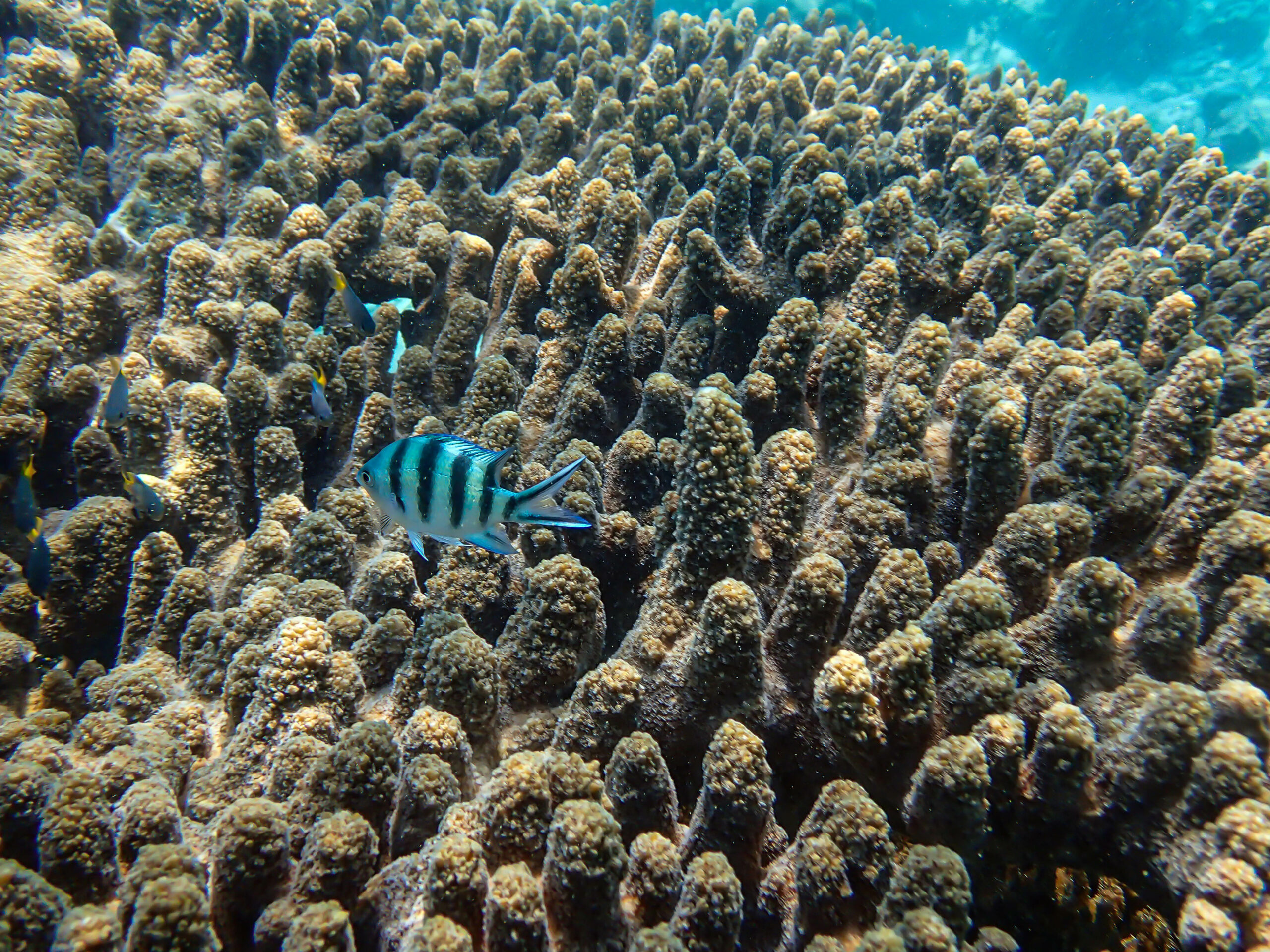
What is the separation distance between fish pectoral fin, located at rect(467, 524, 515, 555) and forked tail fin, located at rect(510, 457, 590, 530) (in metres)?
0.16

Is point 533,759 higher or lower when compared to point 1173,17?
lower

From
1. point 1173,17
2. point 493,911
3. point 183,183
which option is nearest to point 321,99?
point 183,183

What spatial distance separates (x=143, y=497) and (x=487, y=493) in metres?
2.36

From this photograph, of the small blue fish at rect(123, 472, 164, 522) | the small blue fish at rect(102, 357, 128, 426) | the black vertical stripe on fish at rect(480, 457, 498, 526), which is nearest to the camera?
the black vertical stripe on fish at rect(480, 457, 498, 526)

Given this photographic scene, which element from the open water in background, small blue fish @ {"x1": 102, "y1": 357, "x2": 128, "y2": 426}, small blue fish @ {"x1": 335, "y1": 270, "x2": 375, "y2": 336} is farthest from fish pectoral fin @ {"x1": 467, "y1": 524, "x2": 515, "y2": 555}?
the open water in background

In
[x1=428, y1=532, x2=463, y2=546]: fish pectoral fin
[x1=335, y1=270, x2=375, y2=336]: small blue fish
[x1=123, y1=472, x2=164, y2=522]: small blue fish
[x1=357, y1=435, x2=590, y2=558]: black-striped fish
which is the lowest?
[x1=123, y1=472, x2=164, y2=522]: small blue fish

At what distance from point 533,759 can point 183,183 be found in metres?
5.19

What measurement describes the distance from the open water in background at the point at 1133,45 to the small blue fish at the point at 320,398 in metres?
18.9

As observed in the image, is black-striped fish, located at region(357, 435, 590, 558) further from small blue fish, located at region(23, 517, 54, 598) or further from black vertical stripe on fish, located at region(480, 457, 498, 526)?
small blue fish, located at region(23, 517, 54, 598)

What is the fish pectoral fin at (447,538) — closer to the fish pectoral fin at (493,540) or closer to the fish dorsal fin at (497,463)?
the fish pectoral fin at (493,540)

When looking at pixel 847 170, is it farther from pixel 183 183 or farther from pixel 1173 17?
pixel 1173 17

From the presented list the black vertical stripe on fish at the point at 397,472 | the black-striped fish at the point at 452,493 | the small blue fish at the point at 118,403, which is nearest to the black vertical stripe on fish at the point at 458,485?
the black-striped fish at the point at 452,493

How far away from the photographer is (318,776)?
6.40 ft

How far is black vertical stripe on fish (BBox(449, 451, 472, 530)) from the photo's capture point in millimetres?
1999
